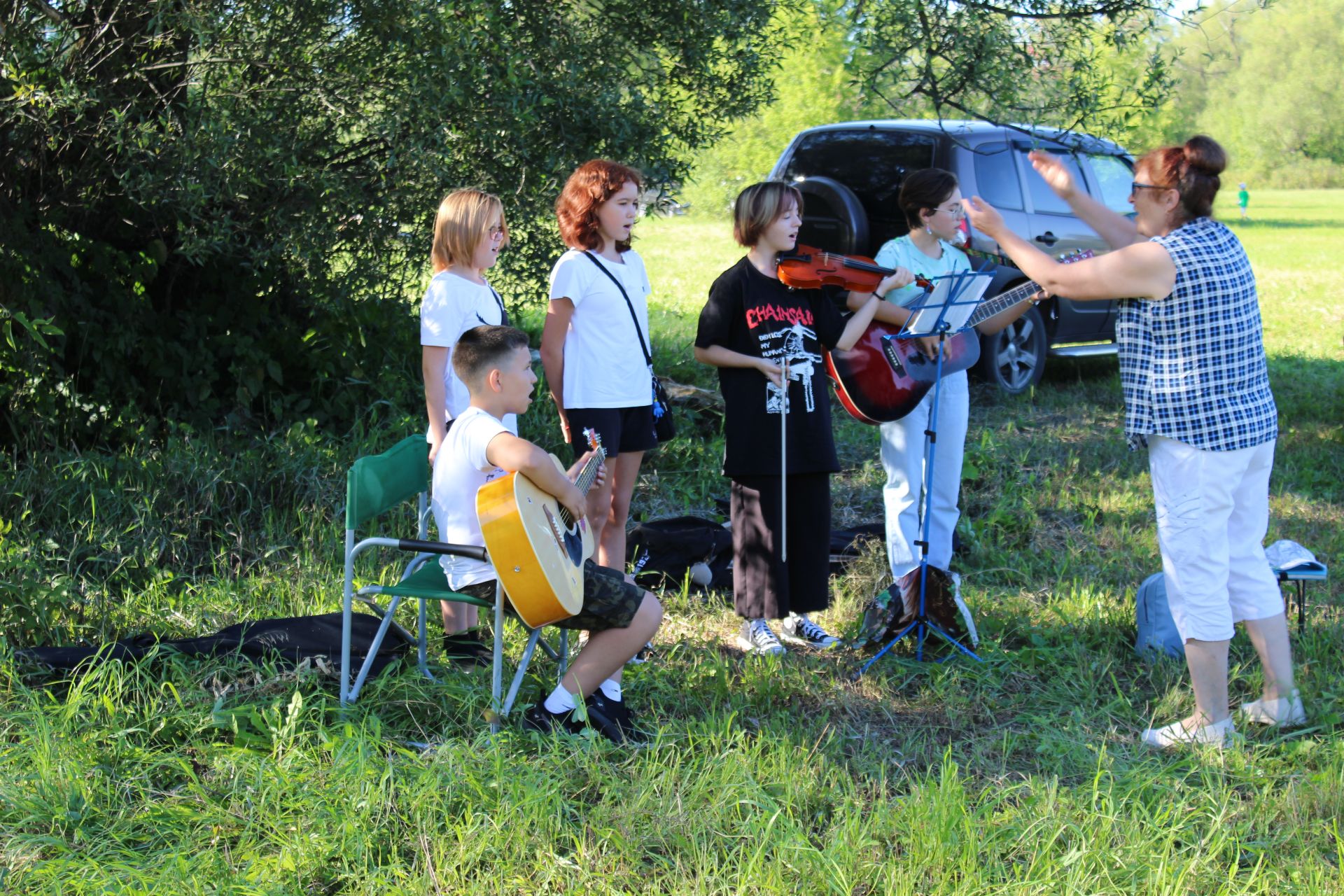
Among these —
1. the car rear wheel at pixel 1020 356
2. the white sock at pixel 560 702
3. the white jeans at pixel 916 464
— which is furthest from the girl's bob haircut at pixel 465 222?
the car rear wheel at pixel 1020 356

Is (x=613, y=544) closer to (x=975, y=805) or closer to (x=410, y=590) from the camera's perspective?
(x=410, y=590)

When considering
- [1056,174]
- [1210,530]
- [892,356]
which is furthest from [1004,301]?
[1210,530]

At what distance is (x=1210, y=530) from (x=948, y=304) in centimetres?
113

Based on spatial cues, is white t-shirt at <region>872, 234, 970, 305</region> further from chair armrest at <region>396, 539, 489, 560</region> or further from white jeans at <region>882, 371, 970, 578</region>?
chair armrest at <region>396, 539, 489, 560</region>

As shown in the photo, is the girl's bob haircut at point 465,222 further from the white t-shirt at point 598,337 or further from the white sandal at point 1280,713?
the white sandal at point 1280,713

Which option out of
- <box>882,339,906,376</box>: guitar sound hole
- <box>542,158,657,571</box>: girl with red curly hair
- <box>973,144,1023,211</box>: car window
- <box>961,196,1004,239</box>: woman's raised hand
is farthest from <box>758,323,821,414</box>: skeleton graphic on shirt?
<box>973,144,1023,211</box>: car window

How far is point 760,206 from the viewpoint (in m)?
4.19

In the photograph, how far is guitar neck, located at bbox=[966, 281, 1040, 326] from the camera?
13.6ft

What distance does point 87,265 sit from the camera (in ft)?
19.4

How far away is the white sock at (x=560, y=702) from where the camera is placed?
141 inches

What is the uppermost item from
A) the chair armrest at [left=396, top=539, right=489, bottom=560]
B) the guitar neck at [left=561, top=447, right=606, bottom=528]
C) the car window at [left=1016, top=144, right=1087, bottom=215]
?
the car window at [left=1016, top=144, right=1087, bottom=215]

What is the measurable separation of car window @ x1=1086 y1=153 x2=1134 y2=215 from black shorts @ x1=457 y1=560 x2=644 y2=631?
22.5ft

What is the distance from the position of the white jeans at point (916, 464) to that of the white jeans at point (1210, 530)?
3.11 feet

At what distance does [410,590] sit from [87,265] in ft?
11.1
